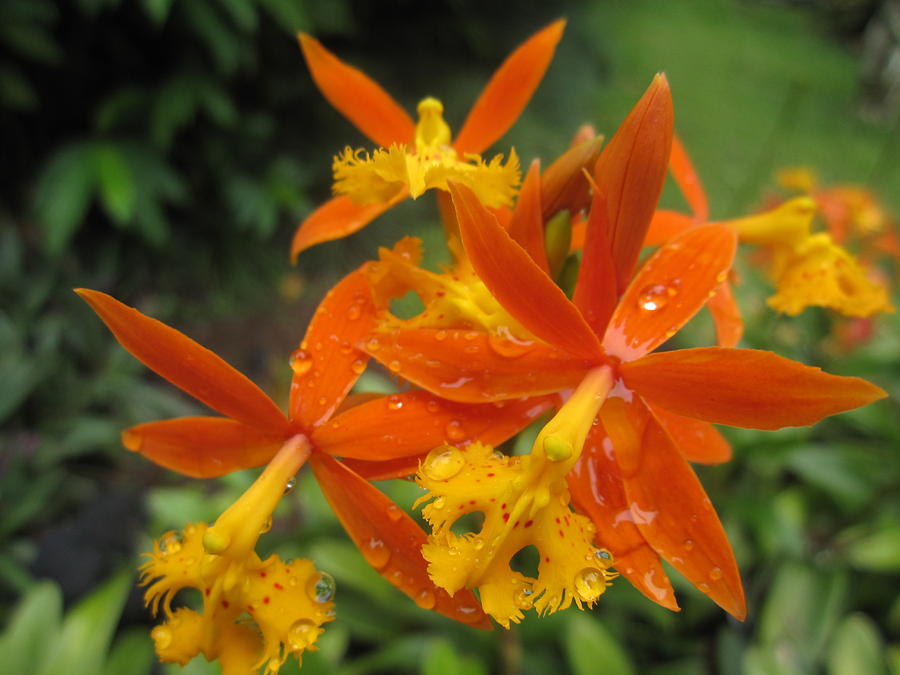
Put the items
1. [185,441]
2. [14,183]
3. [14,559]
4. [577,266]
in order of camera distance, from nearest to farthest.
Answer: [185,441]
[577,266]
[14,559]
[14,183]

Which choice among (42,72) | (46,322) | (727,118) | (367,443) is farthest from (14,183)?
(727,118)

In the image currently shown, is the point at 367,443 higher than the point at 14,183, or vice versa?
the point at 367,443

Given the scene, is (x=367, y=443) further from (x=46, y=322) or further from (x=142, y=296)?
(x=142, y=296)

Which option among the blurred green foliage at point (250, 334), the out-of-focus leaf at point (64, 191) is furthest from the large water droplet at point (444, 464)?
the out-of-focus leaf at point (64, 191)

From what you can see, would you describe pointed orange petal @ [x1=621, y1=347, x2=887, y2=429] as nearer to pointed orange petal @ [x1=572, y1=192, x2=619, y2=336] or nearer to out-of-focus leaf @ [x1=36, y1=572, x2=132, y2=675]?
pointed orange petal @ [x1=572, y1=192, x2=619, y2=336]

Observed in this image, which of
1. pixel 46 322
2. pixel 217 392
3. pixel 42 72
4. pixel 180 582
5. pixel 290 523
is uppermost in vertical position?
pixel 217 392

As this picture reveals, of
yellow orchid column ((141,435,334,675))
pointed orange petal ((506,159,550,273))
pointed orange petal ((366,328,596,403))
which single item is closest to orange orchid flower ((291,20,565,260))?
pointed orange petal ((506,159,550,273))

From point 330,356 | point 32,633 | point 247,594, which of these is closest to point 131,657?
point 32,633
